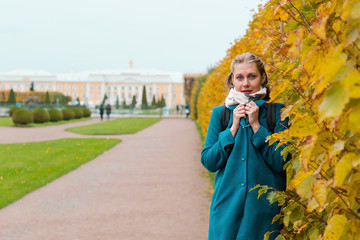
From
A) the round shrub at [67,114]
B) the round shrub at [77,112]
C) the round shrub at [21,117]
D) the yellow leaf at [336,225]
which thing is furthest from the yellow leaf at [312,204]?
the round shrub at [77,112]

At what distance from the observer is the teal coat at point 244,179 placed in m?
1.78

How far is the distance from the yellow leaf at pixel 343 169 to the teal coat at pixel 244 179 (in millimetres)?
948

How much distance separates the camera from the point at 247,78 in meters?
1.92

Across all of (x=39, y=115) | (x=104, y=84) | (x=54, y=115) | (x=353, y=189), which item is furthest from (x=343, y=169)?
(x=104, y=84)

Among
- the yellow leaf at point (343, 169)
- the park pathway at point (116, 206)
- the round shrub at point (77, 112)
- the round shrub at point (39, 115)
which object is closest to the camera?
the yellow leaf at point (343, 169)

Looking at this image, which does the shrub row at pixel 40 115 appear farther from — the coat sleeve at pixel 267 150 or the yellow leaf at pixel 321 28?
the yellow leaf at pixel 321 28

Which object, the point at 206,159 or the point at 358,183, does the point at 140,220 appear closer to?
the point at 206,159

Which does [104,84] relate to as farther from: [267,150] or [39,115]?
[267,150]

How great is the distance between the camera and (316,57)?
0.98 m

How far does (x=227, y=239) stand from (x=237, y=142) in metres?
0.47

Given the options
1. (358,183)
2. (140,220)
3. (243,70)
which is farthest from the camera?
(140,220)

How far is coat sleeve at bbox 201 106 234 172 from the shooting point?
1846mm

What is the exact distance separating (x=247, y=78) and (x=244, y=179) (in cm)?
51

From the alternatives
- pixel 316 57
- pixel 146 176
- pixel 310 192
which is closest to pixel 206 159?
pixel 310 192
